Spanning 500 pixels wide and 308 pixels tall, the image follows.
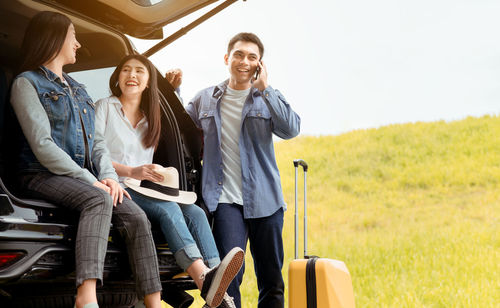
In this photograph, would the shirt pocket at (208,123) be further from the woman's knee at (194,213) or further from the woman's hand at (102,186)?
the woman's hand at (102,186)

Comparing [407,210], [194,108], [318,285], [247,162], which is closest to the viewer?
[318,285]

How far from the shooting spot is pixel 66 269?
7.79 ft

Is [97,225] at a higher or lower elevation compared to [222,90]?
lower

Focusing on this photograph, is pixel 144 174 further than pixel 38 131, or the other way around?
pixel 144 174

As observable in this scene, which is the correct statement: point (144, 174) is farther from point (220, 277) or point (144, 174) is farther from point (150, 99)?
point (220, 277)

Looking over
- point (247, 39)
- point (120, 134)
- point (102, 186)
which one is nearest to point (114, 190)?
point (102, 186)

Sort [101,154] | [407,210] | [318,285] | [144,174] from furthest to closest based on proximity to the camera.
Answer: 1. [407,210]
2. [318,285]
3. [144,174]
4. [101,154]

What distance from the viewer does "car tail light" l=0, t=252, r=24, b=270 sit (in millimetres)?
2182

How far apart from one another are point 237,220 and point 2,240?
1438 mm

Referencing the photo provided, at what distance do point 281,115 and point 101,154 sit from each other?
1123mm

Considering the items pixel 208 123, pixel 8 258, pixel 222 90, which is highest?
pixel 222 90

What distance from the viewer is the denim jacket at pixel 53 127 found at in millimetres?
2451

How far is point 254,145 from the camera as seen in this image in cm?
349

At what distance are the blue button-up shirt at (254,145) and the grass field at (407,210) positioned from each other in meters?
3.21
